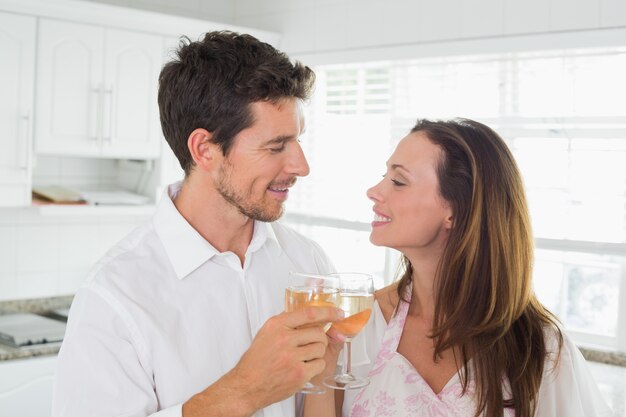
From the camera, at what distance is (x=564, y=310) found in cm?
344

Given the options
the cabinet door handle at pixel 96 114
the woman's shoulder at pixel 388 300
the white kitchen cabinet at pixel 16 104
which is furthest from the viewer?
the cabinet door handle at pixel 96 114

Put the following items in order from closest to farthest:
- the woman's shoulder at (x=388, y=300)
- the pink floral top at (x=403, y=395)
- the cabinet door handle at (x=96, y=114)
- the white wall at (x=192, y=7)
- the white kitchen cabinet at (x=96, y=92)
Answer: the pink floral top at (x=403, y=395)
the woman's shoulder at (x=388, y=300)
the white kitchen cabinet at (x=96, y=92)
the cabinet door handle at (x=96, y=114)
the white wall at (x=192, y=7)

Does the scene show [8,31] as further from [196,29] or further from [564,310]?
[564,310]

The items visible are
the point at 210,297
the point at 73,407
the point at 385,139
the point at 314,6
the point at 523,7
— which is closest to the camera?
the point at 73,407

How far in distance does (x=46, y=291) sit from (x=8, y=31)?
1346 mm

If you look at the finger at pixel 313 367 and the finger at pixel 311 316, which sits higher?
the finger at pixel 311 316

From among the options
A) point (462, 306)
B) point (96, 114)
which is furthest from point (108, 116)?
point (462, 306)

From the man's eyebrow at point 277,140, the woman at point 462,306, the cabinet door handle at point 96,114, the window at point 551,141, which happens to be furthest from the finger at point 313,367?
the cabinet door handle at point 96,114

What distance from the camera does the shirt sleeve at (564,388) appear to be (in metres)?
Result: 1.82

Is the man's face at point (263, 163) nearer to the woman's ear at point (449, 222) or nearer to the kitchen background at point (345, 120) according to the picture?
the woman's ear at point (449, 222)

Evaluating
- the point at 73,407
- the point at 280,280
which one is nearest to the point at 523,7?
the point at 280,280

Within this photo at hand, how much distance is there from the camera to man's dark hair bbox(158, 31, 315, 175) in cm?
169

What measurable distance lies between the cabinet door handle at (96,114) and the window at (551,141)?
1.20m

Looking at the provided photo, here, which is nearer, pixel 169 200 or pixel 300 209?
pixel 169 200
